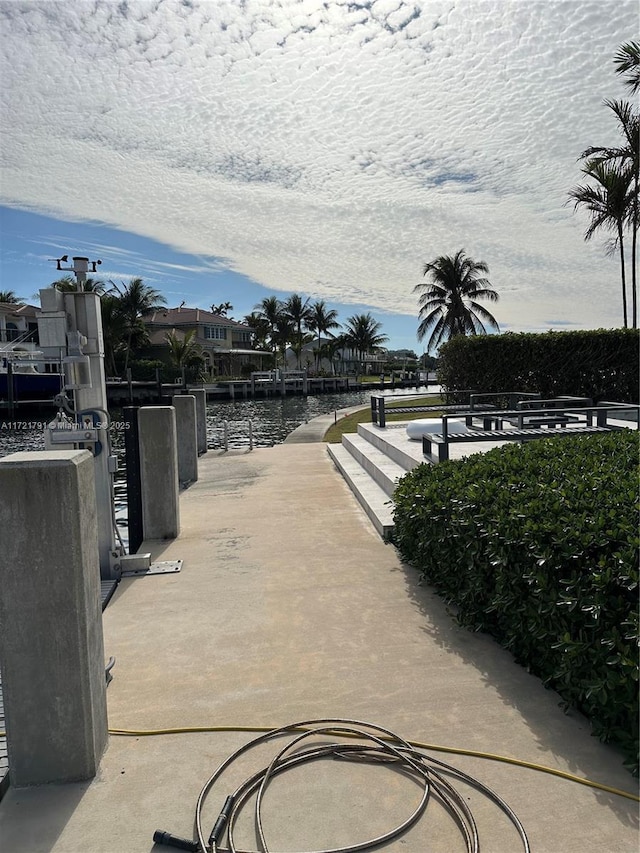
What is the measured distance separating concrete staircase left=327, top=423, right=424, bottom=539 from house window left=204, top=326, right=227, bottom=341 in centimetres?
5498

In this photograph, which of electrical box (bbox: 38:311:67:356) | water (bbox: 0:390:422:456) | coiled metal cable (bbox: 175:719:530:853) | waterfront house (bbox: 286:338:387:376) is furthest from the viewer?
waterfront house (bbox: 286:338:387:376)

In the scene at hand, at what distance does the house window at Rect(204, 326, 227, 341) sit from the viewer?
6569cm

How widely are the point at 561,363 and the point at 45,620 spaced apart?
663 inches

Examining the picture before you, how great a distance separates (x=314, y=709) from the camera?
10.5 feet

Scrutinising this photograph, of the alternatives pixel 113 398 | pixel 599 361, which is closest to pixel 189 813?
pixel 599 361

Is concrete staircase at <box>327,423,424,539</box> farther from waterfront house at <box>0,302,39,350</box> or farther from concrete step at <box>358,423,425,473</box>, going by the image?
waterfront house at <box>0,302,39,350</box>

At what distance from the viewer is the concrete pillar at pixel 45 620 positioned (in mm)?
2564

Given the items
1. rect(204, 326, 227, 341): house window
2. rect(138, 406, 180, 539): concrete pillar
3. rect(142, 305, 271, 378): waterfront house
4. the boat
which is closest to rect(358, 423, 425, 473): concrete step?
rect(138, 406, 180, 539): concrete pillar

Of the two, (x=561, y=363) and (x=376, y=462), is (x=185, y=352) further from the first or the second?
(x=376, y=462)

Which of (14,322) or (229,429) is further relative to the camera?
(14,322)

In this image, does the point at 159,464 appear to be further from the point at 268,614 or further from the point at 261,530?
the point at 268,614

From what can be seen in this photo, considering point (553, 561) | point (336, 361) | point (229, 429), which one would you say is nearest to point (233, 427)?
point (229, 429)

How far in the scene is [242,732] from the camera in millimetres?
3021

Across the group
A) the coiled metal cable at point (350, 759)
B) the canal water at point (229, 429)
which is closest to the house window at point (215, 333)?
the canal water at point (229, 429)
